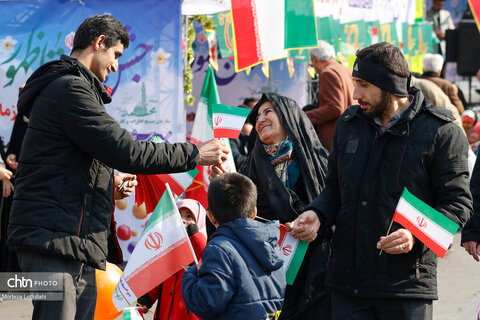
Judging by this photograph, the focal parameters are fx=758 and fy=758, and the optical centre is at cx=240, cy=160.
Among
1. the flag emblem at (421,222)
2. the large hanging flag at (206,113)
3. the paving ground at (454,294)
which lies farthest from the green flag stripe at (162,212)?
the large hanging flag at (206,113)

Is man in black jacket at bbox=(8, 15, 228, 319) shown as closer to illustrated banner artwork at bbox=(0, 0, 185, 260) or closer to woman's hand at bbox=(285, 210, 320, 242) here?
woman's hand at bbox=(285, 210, 320, 242)

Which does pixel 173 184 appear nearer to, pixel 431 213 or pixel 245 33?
pixel 431 213

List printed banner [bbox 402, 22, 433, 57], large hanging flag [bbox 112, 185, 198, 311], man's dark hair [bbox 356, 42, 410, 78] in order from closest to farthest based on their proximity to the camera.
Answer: man's dark hair [bbox 356, 42, 410, 78] < large hanging flag [bbox 112, 185, 198, 311] < printed banner [bbox 402, 22, 433, 57]

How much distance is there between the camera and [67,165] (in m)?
3.61

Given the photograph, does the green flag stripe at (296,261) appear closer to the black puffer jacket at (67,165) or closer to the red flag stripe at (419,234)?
the red flag stripe at (419,234)

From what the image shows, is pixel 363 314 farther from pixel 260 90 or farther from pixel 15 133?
pixel 260 90

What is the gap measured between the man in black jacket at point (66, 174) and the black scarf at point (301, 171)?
1174 millimetres

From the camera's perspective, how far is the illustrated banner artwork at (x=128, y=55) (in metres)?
7.43

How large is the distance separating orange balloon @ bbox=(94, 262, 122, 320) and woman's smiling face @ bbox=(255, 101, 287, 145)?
1297 mm

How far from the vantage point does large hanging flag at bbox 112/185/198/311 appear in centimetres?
396

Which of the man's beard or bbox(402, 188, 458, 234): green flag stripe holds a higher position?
the man's beard

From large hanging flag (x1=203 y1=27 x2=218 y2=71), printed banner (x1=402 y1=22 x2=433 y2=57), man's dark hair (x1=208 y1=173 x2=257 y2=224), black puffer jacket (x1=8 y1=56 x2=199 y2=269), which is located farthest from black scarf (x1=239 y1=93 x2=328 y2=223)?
printed banner (x1=402 y1=22 x2=433 y2=57)

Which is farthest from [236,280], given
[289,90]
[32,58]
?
[289,90]

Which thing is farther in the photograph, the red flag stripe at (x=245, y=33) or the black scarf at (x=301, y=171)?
the red flag stripe at (x=245, y=33)
